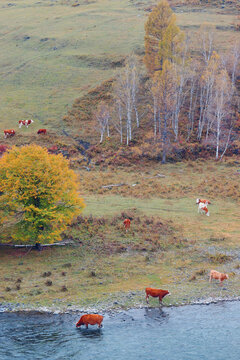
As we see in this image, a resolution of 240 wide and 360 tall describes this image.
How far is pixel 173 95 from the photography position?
56312mm

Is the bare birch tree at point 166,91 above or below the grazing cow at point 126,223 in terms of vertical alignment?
above

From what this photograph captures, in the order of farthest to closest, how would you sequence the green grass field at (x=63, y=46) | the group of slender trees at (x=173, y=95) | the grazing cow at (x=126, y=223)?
the green grass field at (x=63, y=46) < the group of slender trees at (x=173, y=95) < the grazing cow at (x=126, y=223)

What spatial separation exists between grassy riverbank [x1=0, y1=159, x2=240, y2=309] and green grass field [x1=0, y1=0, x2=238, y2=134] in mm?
31853

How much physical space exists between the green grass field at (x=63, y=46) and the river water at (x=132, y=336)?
4637cm

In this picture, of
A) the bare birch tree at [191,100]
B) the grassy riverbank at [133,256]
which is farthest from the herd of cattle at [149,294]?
the bare birch tree at [191,100]

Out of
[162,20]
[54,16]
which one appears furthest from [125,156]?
[54,16]

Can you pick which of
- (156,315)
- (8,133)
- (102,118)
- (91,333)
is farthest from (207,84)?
(91,333)

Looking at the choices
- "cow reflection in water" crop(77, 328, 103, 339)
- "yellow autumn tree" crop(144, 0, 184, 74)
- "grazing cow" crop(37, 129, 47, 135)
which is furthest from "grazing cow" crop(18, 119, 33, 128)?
"cow reflection in water" crop(77, 328, 103, 339)

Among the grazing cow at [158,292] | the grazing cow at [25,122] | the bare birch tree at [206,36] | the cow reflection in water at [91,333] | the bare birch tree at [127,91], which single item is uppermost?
the bare birch tree at [206,36]

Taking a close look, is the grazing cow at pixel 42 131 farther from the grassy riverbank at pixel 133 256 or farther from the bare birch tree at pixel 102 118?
the grassy riverbank at pixel 133 256

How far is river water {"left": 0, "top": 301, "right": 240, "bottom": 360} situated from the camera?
60.7 feet

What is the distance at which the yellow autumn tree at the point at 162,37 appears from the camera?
63719 mm

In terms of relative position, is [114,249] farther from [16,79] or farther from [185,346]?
[16,79]

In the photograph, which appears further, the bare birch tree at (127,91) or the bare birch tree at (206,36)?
the bare birch tree at (206,36)
